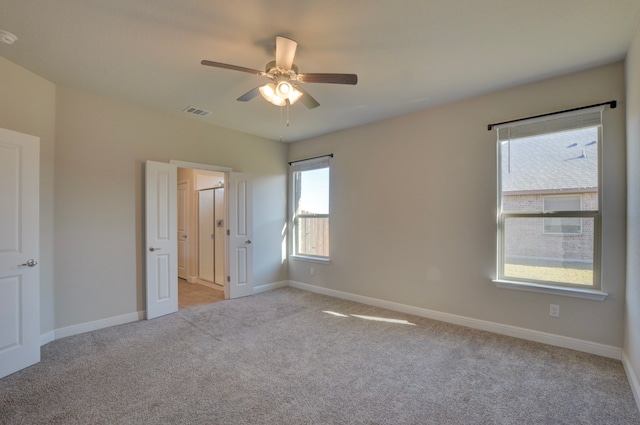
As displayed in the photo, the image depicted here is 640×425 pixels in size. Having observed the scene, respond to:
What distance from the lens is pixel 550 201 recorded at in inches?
120

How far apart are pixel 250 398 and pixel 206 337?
131 cm

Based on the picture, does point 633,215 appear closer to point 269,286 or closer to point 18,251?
point 269,286

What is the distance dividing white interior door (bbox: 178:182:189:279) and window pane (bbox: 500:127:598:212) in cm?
568

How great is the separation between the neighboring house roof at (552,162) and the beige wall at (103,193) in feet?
13.6

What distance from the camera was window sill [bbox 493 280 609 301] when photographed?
273 centimetres

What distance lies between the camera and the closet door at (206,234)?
5.62 meters

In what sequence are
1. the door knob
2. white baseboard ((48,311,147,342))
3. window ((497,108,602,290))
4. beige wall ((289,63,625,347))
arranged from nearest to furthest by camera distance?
the door knob, beige wall ((289,63,625,347)), window ((497,108,602,290)), white baseboard ((48,311,147,342))

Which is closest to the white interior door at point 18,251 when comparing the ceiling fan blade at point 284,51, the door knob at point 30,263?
the door knob at point 30,263

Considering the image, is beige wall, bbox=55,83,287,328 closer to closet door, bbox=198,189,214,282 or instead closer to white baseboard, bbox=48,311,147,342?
white baseboard, bbox=48,311,147,342

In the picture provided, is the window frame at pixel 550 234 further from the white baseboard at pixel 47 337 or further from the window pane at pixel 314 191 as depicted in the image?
the white baseboard at pixel 47 337

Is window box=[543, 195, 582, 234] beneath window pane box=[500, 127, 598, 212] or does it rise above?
beneath

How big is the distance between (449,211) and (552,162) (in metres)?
1.13

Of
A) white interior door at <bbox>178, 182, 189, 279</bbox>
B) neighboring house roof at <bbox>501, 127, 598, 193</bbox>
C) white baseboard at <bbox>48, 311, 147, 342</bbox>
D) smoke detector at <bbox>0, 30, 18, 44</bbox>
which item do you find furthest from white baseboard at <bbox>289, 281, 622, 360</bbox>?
smoke detector at <bbox>0, 30, 18, 44</bbox>

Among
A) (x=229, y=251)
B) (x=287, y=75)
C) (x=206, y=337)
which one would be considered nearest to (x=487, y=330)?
(x=206, y=337)
